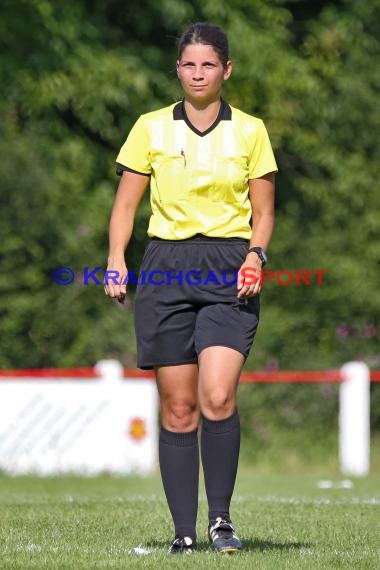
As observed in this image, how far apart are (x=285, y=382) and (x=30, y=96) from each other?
189 inches

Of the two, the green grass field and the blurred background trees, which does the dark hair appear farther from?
the blurred background trees

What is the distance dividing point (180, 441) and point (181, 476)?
0.46ft

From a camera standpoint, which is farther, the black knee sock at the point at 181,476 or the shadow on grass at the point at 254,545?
the shadow on grass at the point at 254,545

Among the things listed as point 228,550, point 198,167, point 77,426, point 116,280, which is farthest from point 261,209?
point 77,426

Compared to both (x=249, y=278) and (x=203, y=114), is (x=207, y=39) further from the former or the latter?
(x=249, y=278)

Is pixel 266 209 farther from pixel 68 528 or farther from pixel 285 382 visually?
pixel 285 382

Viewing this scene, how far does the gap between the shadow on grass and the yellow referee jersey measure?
50.6 inches

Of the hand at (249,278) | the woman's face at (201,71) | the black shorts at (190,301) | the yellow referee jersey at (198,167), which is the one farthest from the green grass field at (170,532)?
the woman's face at (201,71)

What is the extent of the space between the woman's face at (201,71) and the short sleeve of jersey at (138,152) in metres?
0.25

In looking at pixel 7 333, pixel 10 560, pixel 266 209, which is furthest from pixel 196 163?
pixel 7 333

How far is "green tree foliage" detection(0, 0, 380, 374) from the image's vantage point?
57.0ft

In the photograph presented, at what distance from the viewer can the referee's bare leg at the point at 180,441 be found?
19.0 feet

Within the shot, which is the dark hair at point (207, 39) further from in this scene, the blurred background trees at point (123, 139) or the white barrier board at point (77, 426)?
the blurred background trees at point (123, 139)

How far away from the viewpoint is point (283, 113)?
60.9 ft
